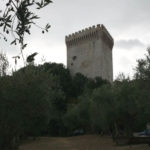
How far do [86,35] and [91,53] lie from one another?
434 centimetres

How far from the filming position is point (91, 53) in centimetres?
7350

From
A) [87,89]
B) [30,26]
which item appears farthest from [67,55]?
[30,26]

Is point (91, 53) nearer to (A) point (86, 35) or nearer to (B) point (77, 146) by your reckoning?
(A) point (86, 35)

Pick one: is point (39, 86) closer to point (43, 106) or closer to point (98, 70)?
point (43, 106)

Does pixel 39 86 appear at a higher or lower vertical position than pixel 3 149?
higher

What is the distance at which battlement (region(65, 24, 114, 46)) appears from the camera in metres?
74.7

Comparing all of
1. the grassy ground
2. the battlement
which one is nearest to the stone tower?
the battlement

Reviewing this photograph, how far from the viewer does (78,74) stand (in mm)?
69875

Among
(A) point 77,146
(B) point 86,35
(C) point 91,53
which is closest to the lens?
(A) point 77,146

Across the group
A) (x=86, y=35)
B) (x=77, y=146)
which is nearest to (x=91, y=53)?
(x=86, y=35)

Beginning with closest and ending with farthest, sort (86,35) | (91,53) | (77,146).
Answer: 1. (77,146)
2. (91,53)
3. (86,35)

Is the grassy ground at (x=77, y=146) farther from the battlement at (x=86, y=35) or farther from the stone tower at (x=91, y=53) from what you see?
the battlement at (x=86, y=35)

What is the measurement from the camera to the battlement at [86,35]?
7469cm

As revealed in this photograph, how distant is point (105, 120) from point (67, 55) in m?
42.1
